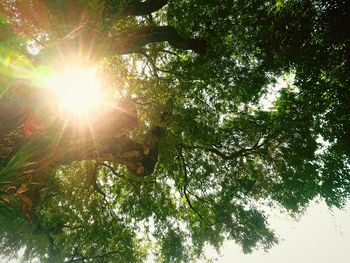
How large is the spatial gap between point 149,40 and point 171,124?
164 inches

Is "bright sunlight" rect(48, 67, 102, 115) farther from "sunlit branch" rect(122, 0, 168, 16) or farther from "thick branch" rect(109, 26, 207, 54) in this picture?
"sunlit branch" rect(122, 0, 168, 16)

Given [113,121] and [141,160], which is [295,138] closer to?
[141,160]

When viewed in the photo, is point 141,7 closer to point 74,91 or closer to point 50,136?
point 74,91

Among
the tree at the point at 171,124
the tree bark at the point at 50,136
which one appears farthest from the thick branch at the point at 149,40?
the tree bark at the point at 50,136

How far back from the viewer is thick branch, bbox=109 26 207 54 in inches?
381

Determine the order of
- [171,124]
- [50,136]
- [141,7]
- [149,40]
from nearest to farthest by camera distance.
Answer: [50,136]
[141,7]
[149,40]
[171,124]

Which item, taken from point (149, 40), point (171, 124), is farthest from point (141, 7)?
point (171, 124)

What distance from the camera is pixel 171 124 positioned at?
1362cm

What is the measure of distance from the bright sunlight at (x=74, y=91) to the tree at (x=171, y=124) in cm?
34

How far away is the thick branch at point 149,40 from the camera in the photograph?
969 cm

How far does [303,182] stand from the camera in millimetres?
12969

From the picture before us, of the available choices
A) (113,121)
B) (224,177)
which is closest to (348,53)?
(113,121)

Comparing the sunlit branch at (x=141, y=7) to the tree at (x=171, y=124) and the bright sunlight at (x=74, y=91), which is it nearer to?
the tree at (x=171, y=124)

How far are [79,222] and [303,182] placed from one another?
11.6 m
